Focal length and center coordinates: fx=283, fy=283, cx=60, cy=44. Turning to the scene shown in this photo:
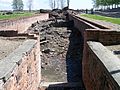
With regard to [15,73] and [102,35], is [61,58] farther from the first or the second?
[15,73]

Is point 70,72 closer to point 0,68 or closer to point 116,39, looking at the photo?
point 116,39

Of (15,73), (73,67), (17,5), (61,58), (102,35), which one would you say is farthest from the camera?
(17,5)

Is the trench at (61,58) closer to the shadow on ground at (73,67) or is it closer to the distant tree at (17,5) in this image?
the shadow on ground at (73,67)

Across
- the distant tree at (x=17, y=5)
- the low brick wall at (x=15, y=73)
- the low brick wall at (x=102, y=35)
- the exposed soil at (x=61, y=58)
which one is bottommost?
the exposed soil at (x=61, y=58)

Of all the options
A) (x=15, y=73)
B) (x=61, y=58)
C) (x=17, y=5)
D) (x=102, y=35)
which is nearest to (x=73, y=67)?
(x=61, y=58)

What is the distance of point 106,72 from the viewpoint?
453 cm

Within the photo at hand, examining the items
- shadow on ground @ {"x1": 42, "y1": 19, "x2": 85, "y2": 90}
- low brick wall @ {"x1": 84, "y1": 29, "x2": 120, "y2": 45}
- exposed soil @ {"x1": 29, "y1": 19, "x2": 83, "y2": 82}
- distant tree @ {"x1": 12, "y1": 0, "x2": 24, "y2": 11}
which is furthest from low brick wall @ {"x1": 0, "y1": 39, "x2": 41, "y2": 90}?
distant tree @ {"x1": 12, "y1": 0, "x2": 24, "y2": 11}

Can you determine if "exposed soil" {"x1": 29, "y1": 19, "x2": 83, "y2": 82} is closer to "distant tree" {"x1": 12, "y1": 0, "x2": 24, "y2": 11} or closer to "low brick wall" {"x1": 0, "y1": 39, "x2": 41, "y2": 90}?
"low brick wall" {"x1": 0, "y1": 39, "x2": 41, "y2": 90}

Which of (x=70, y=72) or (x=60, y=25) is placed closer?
(x=70, y=72)

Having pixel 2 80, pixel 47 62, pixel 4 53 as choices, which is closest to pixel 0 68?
pixel 2 80

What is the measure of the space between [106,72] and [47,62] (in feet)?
28.9

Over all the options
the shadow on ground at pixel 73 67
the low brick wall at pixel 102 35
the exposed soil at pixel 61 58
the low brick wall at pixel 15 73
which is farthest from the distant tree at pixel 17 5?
the low brick wall at pixel 15 73

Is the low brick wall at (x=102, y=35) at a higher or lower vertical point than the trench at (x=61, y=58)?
higher

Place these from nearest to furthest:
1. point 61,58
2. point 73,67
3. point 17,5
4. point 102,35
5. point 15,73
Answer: point 15,73
point 102,35
point 73,67
point 61,58
point 17,5
